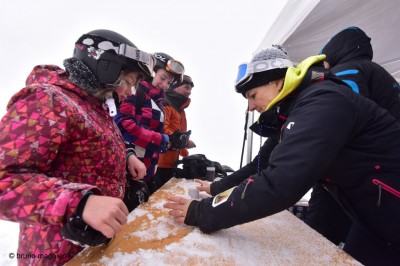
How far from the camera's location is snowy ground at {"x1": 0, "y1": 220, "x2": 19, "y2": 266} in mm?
2484

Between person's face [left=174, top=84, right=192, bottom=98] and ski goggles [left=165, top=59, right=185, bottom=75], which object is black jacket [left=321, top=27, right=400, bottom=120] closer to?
ski goggles [left=165, top=59, right=185, bottom=75]

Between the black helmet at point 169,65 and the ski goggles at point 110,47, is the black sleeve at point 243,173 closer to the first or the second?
the ski goggles at point 110,47

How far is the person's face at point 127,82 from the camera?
1.09 meters

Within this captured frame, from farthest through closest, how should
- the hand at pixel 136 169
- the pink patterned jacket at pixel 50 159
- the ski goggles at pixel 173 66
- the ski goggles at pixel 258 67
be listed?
the ski goggles at pixel 173 66
the hand at pixel 136 169
the ski goggles at pixel 258 67
the pink patterned jacket at pixel 50 159

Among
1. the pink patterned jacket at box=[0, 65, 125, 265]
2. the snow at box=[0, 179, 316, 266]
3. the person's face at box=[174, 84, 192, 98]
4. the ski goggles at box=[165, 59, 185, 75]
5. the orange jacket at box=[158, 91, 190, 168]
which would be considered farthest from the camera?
the person's face at box=[174, 84, 192, 98]

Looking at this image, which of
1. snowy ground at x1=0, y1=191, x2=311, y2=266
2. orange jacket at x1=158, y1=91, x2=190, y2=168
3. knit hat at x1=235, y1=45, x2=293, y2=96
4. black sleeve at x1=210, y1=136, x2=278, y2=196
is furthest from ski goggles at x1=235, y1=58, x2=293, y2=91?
snowy ground at x1=0, y1=191, x2=311, y2=266

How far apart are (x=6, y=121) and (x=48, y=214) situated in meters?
0.29

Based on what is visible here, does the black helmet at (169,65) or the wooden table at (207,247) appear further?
the black helmet at (169,65)

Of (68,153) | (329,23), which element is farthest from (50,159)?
(329,23)

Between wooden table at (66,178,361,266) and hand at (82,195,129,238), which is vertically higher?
hand at (82,195,129,238)

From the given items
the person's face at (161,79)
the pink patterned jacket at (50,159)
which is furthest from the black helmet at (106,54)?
the person's face at (161,79)

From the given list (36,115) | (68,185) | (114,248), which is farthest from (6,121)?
(114,248)

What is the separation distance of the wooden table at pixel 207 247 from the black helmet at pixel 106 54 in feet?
2.12

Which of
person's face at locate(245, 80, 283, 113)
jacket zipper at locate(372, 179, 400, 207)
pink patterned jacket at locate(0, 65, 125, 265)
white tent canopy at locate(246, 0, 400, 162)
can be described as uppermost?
white tent canopy at locate(246, 0, 400, 162)
